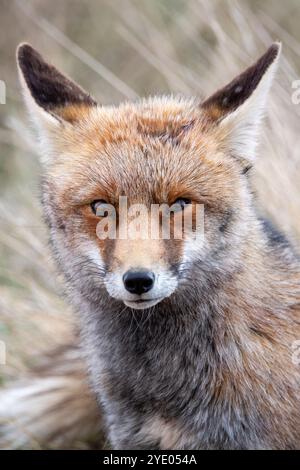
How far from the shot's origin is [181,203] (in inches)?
145

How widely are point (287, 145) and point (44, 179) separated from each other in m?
2.79

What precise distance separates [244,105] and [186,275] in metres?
0.87

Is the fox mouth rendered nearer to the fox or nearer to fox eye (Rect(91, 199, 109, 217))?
the fox

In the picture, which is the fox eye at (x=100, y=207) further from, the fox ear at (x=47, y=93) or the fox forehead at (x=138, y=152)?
the fox ear at (x=47, y=93)

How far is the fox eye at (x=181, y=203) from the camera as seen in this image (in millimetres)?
3680

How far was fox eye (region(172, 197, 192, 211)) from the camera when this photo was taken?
368 cm

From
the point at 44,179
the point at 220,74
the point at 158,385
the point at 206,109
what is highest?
the point at 220,74

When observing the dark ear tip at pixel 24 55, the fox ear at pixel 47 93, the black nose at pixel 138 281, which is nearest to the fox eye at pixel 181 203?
the black nose at pixel 138 281

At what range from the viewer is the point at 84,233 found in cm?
378

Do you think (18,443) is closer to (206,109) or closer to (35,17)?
(206,109)

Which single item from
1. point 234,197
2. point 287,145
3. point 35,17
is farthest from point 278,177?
point 35,17

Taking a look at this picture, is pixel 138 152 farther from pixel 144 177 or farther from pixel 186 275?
pixel 186 275

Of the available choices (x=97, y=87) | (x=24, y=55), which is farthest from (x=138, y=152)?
(x=97, y=87)

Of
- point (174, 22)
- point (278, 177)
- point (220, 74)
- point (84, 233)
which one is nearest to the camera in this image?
point (84, 233)
